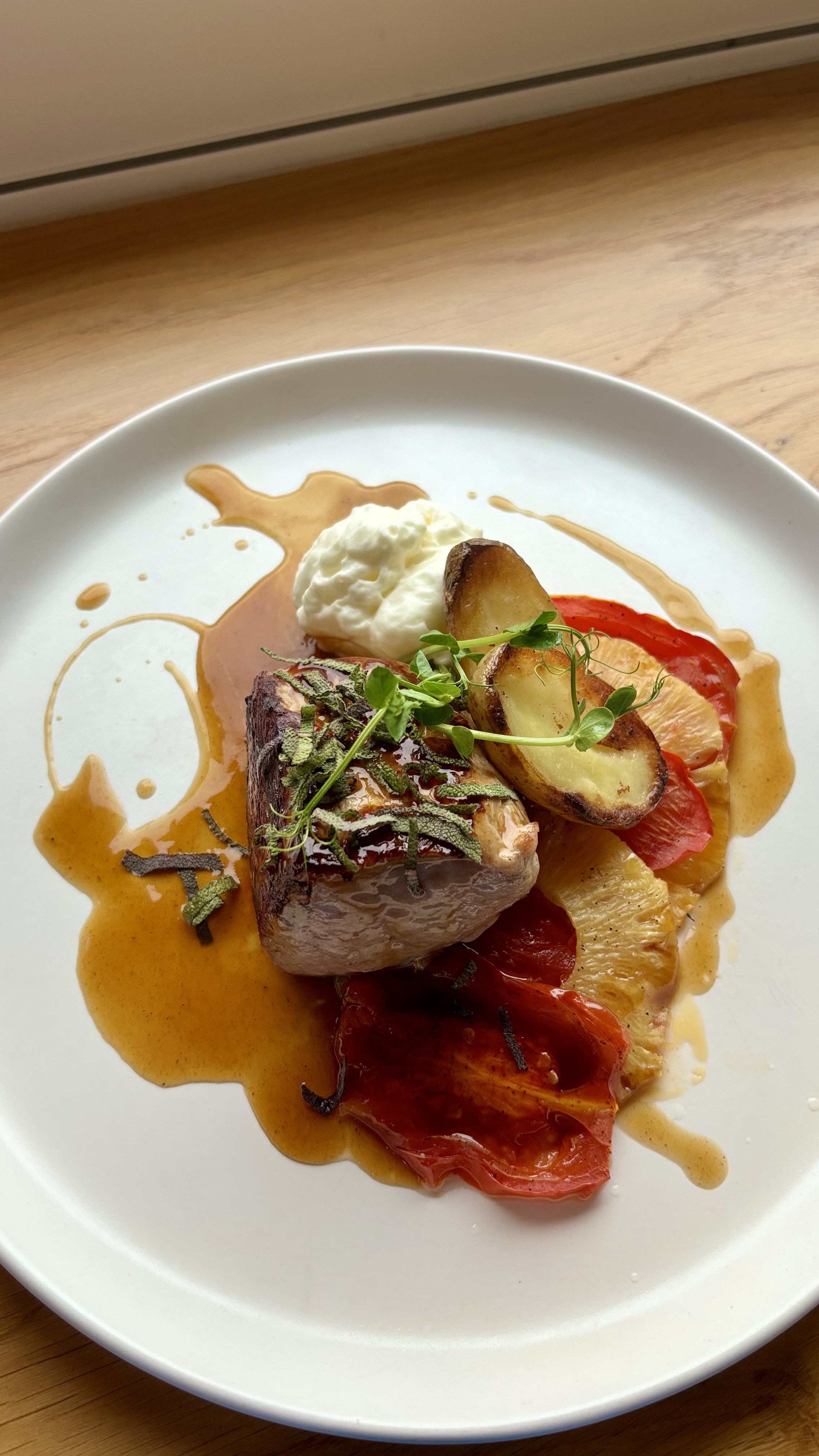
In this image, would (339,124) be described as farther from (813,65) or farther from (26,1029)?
(26,1029)

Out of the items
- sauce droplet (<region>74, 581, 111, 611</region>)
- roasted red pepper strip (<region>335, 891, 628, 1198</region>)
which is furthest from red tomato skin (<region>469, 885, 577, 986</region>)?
sauce droplet (<region>74, 581, 111, 611</region>)

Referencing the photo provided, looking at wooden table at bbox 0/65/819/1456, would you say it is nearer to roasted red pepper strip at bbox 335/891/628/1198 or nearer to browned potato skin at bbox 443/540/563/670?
browned potato skin at bbox 443/540/563/670

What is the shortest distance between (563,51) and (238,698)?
2.71 meters

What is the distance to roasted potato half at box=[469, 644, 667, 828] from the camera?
6.30ft

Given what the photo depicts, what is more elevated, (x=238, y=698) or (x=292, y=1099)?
(x=238, y=698)

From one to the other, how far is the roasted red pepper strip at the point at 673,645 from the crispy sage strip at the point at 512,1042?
2.82 feet

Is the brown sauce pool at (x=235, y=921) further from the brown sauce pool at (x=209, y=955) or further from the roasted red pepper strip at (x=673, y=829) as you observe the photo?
the roasted red pepper strip at (x=673, y=829)

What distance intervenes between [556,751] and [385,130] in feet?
8.45

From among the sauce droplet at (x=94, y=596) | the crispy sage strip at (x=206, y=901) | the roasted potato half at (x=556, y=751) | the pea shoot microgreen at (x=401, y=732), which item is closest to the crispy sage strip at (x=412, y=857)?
the pea shoot microgreen at (x=401, y=732)

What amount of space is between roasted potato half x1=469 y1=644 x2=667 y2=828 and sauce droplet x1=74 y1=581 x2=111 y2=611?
1079 millimetres

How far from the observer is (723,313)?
2992mm

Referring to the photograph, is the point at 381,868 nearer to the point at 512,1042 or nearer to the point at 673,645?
the point at 512,1042

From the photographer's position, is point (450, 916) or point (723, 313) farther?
point (723, 313)

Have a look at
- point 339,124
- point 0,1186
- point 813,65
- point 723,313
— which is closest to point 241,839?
point 0,1186
